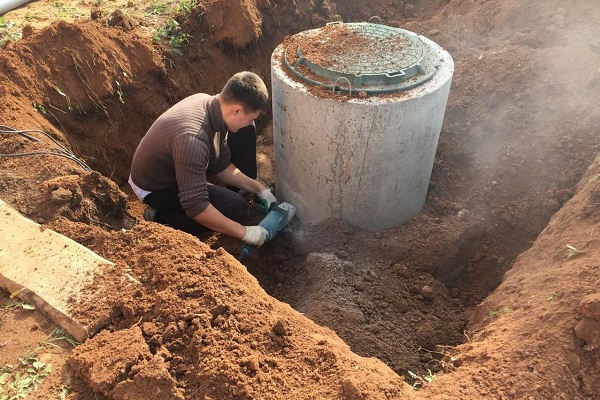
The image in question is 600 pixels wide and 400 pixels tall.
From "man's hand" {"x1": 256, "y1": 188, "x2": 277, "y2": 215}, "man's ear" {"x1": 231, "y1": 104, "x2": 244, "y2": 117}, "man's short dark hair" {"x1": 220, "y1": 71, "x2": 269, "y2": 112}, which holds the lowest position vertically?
"man's hand" {"x1": 256, "y1": 188, "x2": 277, "y2": 215}

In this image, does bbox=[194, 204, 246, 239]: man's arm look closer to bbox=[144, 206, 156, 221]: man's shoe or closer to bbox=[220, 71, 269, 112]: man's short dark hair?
bbox=[144, 206, 156, 221]: man's shoe

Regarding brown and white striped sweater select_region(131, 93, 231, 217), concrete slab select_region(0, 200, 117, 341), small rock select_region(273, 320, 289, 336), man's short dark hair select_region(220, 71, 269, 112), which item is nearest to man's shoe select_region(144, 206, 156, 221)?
brown and white striped sweater select_region(131, 93, 231, 217)

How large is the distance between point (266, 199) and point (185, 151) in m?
1.15

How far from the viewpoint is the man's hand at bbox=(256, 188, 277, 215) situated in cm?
429

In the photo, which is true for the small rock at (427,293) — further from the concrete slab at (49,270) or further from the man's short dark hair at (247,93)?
the concrete slab at (49,270)

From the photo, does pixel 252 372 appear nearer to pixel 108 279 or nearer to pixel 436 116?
pixel 108 279

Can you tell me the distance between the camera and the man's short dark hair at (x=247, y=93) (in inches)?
130

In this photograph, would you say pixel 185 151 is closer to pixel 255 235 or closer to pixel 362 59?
pixel 255 235

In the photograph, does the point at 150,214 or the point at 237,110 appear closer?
the point at 237,110

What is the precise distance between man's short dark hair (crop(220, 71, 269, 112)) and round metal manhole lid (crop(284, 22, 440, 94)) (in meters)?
0.32

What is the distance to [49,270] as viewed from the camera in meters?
2.63

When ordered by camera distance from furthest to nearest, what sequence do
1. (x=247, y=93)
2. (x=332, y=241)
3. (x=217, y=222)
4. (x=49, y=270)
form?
(x=332, y=241) → (x=217, y=222) → (x=247, y=93) → (x=49, y=270)

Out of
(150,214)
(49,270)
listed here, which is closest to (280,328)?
(49,270)

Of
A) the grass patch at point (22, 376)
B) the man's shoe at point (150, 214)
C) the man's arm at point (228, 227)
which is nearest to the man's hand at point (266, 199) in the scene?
the man's arm at point (228, 227)
